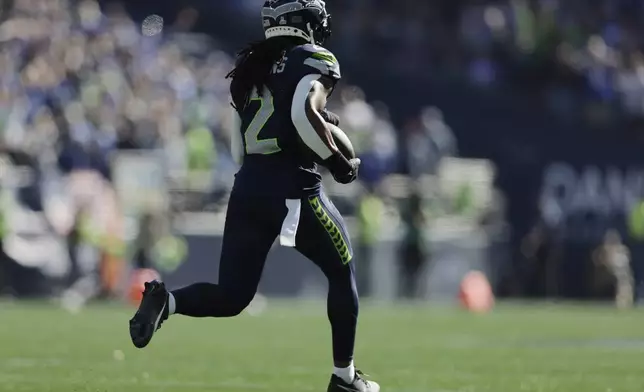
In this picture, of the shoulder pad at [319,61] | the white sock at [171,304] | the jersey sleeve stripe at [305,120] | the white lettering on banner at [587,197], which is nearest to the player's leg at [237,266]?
the white sock at [171,304]

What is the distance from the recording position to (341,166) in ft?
24.8

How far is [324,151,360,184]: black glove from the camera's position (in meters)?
7.51

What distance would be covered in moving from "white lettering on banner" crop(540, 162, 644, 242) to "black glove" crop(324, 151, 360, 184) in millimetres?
17514

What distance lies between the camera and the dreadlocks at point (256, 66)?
24.8 ft

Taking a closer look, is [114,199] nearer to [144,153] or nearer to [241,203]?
[144,153]

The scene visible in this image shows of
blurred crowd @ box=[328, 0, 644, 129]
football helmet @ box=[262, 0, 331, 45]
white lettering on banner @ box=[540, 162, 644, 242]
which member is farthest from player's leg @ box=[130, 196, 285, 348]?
blurred crowd @ box=[328, 0, 644, 129]

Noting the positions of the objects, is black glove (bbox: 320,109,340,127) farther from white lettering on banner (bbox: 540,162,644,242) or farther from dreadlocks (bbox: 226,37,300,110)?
white lettering on banner (bbox: 540,162,644,242)

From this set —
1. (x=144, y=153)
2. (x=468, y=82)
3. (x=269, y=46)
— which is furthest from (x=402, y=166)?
(x=269, y=46)

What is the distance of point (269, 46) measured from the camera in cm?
762

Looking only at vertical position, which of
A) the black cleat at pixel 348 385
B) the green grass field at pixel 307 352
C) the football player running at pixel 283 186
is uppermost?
the football player running at pixel 283 186

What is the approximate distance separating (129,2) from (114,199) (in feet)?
18.8

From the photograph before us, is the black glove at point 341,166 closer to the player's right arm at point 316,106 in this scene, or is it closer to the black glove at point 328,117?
the player's right arm at point 316,106

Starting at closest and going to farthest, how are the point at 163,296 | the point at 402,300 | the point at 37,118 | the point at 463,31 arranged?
the point at 163,296
the point at 37,118
the point at 402,300
the point at 463,31

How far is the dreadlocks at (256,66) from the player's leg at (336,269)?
61 cm
